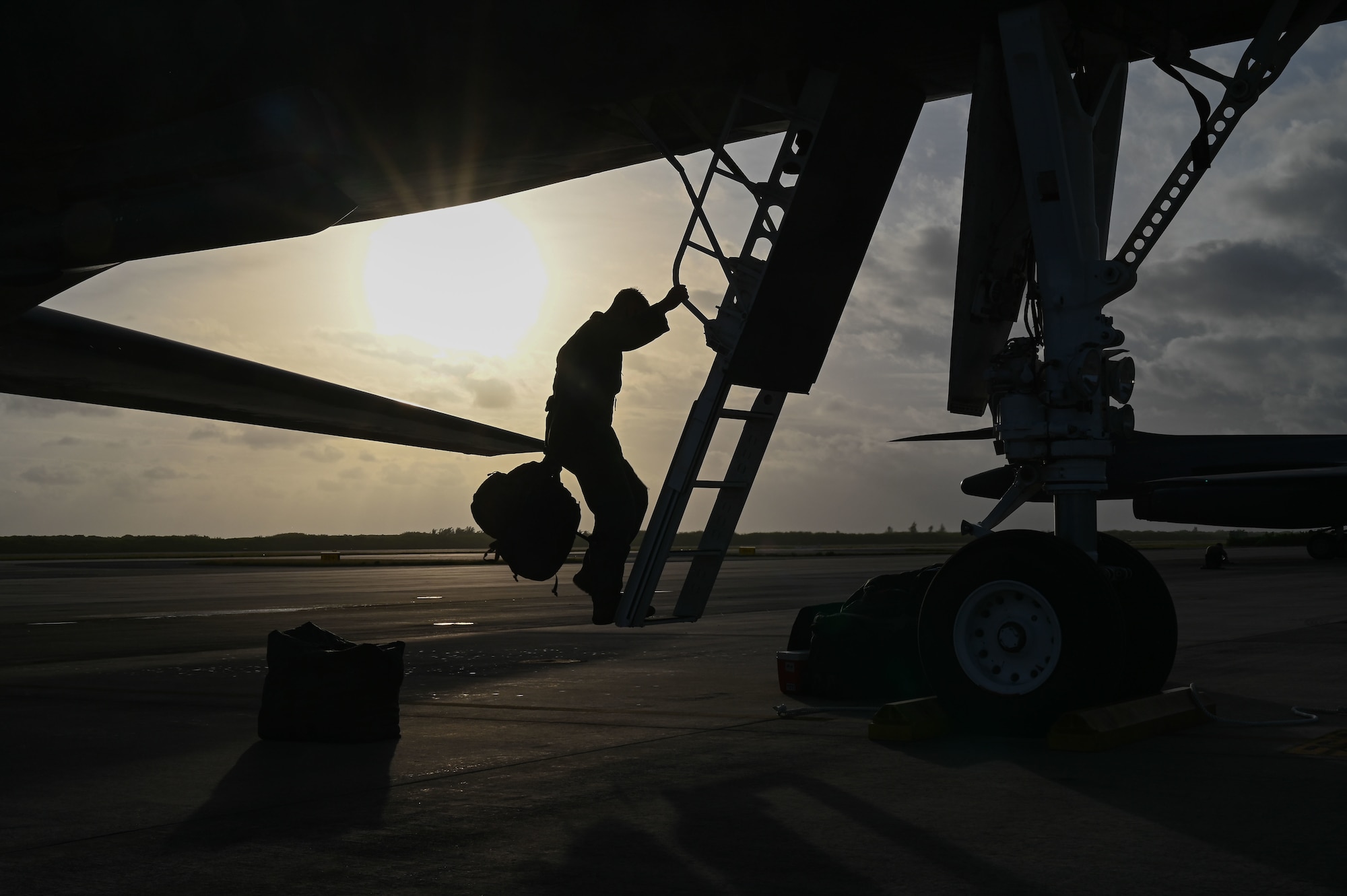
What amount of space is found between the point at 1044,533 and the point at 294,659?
3.90 meters

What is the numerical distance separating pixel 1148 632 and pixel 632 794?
3.67m

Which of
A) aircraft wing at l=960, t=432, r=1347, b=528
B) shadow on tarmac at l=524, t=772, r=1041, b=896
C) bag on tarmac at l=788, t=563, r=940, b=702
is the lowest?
shadow on tarmac at l=524, t=772, r=1041, b=896

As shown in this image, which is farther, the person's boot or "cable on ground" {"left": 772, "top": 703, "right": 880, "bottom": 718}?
the person's boot

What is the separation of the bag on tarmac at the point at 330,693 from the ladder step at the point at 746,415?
266 cm

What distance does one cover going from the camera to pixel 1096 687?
18.0ft

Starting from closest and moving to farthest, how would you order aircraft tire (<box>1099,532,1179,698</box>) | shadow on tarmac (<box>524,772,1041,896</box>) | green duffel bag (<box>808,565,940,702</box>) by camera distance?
shadow on tarmac (<box>524,772,1041,896</box>)
aircraft tire (<box>1099,532,1179,698</box>)
green duffel bag (<box>808,565,940,702</box>)

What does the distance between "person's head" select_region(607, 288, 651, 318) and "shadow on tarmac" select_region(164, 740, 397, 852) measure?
10.4ft

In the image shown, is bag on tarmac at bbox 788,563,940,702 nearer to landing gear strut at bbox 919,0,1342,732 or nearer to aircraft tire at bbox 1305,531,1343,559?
landing gear strut at bbox 919,0,1342,732

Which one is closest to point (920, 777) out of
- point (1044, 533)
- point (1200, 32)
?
point (1044, 533)

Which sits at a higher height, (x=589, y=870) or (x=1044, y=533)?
(x=1044, y=533)

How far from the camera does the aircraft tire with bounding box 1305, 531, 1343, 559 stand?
117 feet


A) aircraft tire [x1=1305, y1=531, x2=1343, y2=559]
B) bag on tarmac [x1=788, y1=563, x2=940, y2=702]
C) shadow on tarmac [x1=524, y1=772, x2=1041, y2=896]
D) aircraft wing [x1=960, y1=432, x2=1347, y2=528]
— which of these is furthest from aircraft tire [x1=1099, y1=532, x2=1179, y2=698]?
aircraft tire [x1=1305, y1=531, x2=1343, y2=559]

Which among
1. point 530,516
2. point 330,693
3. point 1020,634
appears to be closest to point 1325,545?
point 1020,634

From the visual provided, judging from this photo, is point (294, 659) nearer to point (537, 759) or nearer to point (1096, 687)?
point (537, 759)
